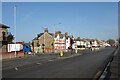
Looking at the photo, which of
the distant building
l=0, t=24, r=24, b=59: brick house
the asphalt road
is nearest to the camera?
the asphalt road

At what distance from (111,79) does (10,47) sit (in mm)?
27769

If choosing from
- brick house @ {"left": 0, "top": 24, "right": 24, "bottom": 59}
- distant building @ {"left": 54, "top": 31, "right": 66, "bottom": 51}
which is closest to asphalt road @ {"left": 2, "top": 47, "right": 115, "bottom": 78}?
brick house @ {"left": 0, "top": 24, "right": 24, "bottom": 59}

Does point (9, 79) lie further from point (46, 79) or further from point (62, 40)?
point (62, 40)

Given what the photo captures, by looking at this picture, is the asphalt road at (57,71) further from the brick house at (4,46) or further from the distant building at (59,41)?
the distant building at (59,41)

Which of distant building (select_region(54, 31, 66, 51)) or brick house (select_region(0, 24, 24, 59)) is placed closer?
brick house (select_region(0, 24, 24, 59))

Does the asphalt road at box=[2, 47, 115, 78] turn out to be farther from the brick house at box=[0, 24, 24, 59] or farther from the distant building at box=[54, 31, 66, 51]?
the distant building at box=[54, 31, 66, 51]

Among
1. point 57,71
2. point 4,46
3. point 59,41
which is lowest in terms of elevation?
point 57,71

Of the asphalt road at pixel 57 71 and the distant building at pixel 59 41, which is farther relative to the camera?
the distant building at pixel 59 41

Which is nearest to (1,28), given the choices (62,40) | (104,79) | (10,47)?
(10,47)

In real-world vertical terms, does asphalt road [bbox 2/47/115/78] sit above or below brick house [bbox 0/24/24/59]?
below

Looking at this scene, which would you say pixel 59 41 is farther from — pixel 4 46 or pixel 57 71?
pixel 57 71

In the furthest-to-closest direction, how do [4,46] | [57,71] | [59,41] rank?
[59,41] < [4,46] < [57,71]

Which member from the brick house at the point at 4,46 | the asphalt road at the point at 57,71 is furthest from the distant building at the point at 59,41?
the asphalt road at the point at 57,71

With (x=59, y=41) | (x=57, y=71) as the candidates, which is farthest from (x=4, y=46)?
(x=59, y=41)
